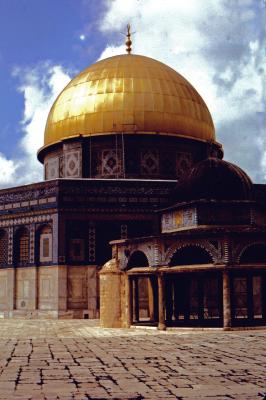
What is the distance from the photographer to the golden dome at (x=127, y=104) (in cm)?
2506

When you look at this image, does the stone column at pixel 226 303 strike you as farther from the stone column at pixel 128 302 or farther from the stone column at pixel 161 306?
the stone column at pixel 128 302

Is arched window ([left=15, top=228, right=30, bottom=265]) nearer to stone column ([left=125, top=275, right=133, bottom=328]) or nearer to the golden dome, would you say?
the golden dome

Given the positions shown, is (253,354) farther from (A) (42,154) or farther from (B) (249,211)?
(A) (42,154)

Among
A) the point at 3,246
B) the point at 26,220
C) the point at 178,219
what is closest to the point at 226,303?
the point at 178,219

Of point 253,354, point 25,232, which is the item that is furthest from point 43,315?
point 253,354

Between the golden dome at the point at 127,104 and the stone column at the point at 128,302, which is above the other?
the golden dome at the point at 127,104

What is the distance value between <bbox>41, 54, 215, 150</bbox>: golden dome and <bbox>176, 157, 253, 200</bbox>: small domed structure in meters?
8.66

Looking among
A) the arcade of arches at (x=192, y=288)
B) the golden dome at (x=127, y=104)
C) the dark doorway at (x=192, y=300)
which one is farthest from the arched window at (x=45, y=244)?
the dark doorway at (x=192, y=300)

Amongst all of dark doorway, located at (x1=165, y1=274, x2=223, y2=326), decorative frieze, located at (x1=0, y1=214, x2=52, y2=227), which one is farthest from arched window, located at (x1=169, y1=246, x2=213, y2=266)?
decorative frieze, located at (x1=0, y1=214, x2=52, y2=227)

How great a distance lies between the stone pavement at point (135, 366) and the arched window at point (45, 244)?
7982 mm

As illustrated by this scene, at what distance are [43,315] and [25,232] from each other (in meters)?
3.30

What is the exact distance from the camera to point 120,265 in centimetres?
1706

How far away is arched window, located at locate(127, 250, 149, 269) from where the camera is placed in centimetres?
1703

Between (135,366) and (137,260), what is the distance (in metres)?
8.74
